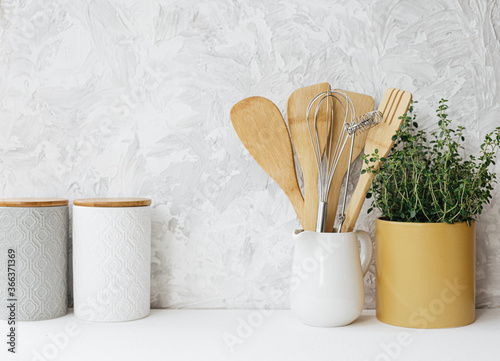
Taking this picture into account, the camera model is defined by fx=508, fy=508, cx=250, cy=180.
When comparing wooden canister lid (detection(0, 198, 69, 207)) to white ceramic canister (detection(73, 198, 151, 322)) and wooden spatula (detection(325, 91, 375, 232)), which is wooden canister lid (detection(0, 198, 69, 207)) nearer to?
white ceramic canister (detection(73, 198, 151, 322))

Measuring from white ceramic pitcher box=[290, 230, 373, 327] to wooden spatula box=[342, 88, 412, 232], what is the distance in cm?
5

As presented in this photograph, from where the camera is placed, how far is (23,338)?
0.73 m

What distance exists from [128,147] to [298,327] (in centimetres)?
41

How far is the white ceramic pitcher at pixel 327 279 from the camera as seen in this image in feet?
2.47

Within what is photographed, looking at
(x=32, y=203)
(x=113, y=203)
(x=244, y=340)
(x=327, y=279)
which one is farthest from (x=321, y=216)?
(x=32, y=203)

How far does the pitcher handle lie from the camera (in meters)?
0.81

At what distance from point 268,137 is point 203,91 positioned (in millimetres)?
139

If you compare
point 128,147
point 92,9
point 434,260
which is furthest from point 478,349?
point 92,9

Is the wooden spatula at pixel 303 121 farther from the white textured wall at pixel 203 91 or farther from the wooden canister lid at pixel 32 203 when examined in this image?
the wooden canister lid at pixel 32 203

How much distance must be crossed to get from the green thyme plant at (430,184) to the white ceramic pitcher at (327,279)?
0.09 metres

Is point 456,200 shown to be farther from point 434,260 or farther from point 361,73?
point 361,73

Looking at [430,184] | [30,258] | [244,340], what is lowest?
[244,340]

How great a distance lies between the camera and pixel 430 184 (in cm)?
74

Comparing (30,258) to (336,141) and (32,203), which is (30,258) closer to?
(32,203)
